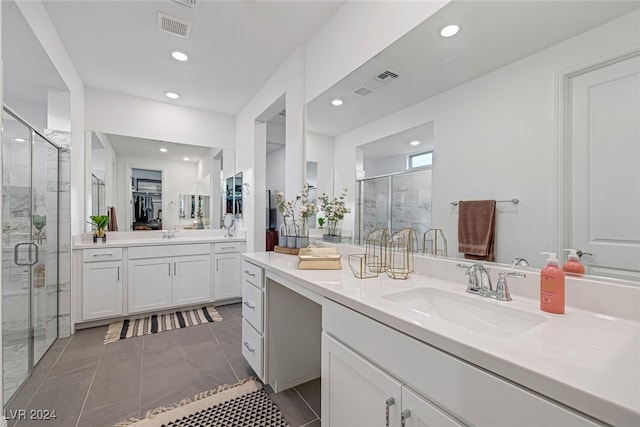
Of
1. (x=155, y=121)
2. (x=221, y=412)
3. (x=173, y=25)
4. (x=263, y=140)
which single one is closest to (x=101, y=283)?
(x=155, y=121)

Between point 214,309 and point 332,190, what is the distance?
2315mm

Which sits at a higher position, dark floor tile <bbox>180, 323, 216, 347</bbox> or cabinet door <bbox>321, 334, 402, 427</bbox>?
cabinet door <bbox>321, 334, 402, 427</bbox>

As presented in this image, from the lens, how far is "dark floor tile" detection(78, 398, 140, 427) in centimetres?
151

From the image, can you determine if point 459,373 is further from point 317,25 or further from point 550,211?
point 317,25

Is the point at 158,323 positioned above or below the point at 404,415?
below

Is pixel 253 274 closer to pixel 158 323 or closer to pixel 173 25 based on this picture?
pixel 158 323

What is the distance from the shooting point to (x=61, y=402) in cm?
167

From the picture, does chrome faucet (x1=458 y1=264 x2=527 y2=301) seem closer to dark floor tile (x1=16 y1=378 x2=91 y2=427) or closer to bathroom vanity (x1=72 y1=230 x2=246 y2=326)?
dark floor tile (x1=16 y1=378 x2=91 y2=427)

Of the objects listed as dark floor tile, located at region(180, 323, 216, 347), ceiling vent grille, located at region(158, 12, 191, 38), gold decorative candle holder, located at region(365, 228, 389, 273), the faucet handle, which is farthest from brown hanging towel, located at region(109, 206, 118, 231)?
the faucet handle

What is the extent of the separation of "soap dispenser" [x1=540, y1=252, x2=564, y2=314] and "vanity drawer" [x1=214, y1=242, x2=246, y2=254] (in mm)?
3260

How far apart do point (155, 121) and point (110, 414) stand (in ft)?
10.4

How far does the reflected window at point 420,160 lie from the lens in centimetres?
146

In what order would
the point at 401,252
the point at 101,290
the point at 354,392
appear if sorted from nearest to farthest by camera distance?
the point at 354,392 < the point at 401,252 < the point at 101,290

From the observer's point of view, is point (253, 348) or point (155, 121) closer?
point (253, 348)
